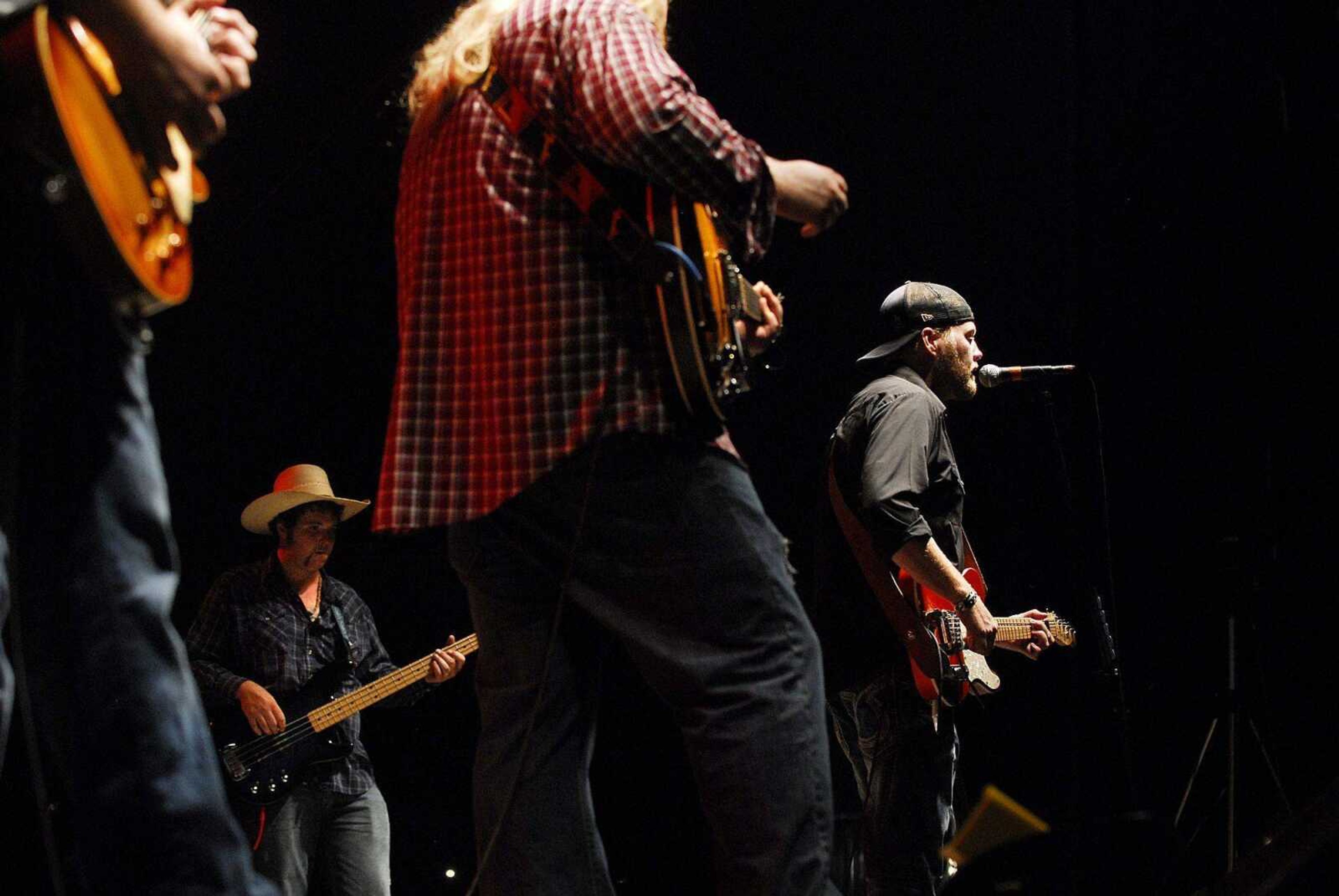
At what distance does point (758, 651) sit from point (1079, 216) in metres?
4.32

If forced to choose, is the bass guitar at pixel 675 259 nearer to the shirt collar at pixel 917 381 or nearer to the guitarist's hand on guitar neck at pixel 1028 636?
the shirt collar at pixel 917 381

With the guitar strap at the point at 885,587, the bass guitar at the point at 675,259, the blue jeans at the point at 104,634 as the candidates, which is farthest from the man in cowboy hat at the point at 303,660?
the bass guitar at the point at 675,259

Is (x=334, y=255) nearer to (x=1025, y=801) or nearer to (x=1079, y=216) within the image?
(x=1079, y=216)

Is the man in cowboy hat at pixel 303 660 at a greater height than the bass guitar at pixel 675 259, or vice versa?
the bass guitar at pixel 675 259

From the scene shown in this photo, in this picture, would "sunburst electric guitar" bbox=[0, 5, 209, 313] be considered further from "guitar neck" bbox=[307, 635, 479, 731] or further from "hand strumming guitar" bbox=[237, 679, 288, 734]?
"hand strumming guitar" bbox=[237, 679, 288, 734]

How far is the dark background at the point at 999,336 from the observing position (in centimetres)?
460

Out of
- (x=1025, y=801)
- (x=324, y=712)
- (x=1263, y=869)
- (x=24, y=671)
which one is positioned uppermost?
(x=24, y=671)

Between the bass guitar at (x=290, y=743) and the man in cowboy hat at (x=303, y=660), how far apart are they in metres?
0.04

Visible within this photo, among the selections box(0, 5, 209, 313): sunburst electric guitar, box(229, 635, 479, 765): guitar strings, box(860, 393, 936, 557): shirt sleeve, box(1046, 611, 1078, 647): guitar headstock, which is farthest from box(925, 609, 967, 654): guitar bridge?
box(0, 5, 209, 313): sunburst electric guitar

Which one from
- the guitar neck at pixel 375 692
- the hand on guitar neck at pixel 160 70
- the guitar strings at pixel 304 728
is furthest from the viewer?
the guitar neck at pixel 375 692

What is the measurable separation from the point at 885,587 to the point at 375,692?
2455 millimetres

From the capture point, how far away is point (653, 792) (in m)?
5.98

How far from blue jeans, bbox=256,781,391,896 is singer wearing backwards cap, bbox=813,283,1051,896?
2.07m

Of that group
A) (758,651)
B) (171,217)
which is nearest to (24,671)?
(171,217)
